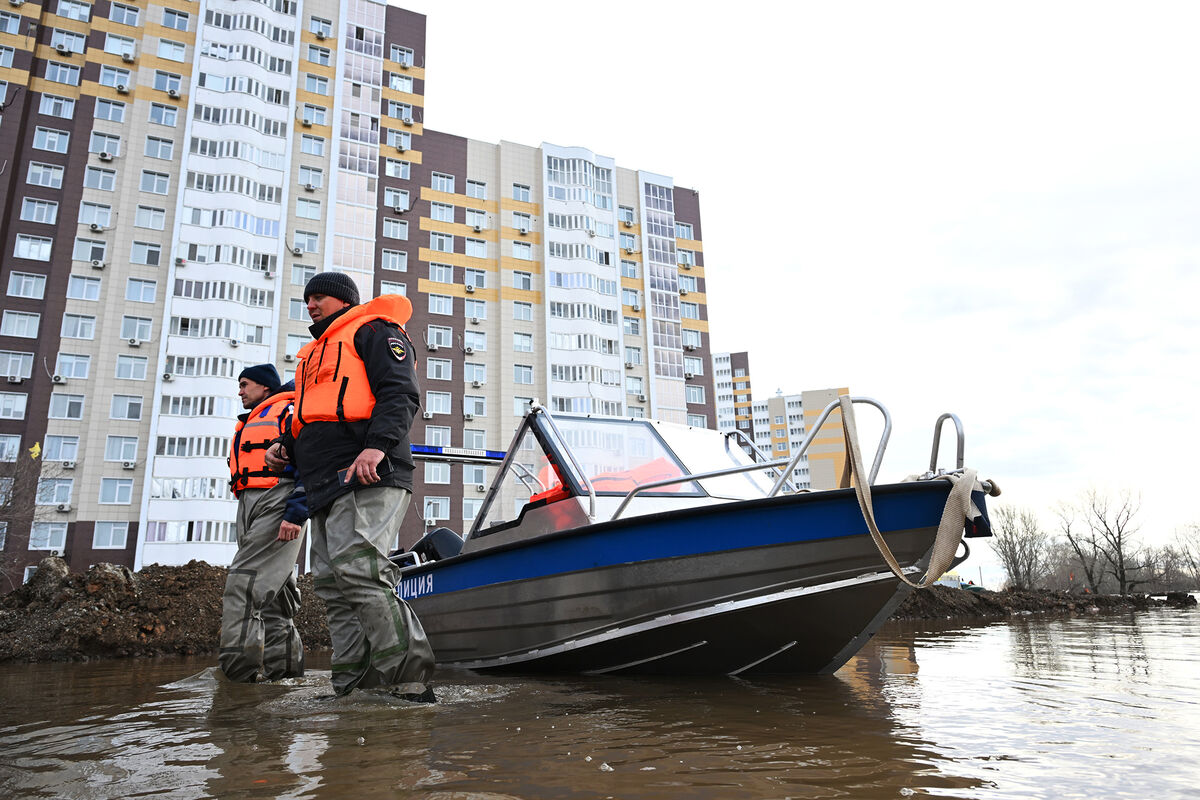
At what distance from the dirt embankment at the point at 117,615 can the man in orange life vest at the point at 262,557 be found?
18.0ft

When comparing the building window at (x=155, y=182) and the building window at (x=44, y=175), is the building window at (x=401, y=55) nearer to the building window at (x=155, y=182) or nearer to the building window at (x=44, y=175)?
the building window at (x=155, y=182)

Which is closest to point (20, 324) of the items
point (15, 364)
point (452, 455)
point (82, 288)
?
point (15, 364)

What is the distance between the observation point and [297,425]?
4148 mm

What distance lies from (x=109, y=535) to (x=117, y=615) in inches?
999

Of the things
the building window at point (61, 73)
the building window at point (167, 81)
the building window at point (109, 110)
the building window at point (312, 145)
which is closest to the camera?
the building window at point (109, 110)

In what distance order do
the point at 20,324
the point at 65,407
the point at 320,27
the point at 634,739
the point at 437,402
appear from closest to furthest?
the point at 634,739 < the point at 65,407 < the point at 20,324 < the point at 437,402 < the point at 320,27

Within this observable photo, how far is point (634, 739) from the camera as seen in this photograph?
2834 mm

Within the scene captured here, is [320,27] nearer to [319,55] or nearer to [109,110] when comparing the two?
[319,55]

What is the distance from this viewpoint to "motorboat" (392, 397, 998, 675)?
13.2 ft

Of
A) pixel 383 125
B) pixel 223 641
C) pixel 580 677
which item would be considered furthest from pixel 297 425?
pixel 383 125

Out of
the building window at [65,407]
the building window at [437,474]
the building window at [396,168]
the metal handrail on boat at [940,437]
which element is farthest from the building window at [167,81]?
the metal handrail on boat at [940,437]

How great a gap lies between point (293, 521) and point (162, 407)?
32472 millimetres

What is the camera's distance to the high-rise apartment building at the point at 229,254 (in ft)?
106

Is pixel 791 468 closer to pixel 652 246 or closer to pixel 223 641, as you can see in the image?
pixel 223 641
